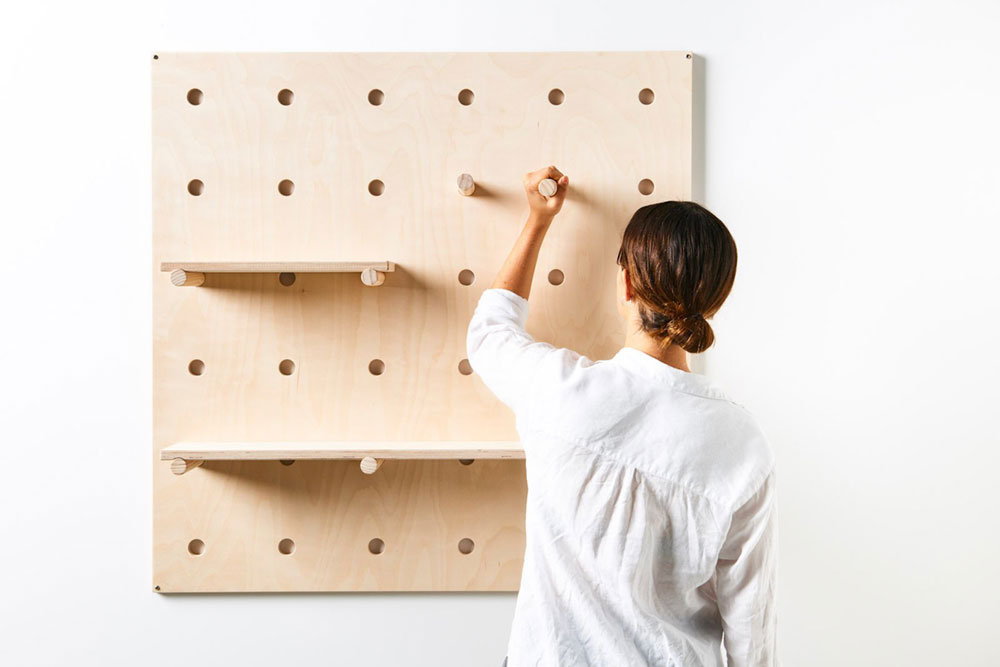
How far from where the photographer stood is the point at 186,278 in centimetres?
112

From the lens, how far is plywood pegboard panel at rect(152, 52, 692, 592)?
1216 mm

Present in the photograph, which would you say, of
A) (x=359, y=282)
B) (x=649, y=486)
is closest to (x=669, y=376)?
(x=649, y=486)

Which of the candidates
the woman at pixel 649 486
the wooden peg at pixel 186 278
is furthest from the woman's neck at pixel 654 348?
the wooden peg at pixel 186 278

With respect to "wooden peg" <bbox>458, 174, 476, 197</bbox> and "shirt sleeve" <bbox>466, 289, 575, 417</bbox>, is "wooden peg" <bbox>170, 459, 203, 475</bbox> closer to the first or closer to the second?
"shirt sleeve" <bbox>466, 289, 575, 417</bbox>

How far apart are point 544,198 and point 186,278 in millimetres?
605

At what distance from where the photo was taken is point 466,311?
1224 mm

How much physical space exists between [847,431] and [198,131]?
1294mm

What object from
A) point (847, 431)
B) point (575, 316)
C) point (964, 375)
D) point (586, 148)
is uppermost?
point (586, 148)

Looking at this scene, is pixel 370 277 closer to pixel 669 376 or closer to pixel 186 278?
pixel 186 278

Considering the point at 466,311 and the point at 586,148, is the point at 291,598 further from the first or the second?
the point at 586,148

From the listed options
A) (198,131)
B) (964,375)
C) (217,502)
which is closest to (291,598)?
(217,502)

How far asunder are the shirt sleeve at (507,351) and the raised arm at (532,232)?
0.03 metres

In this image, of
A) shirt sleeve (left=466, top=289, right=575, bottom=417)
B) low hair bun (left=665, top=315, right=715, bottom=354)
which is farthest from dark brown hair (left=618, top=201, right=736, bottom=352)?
shirt sleeve (left=466, top=289, right=575, bottom=417)

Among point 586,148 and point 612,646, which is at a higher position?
point 586,148
